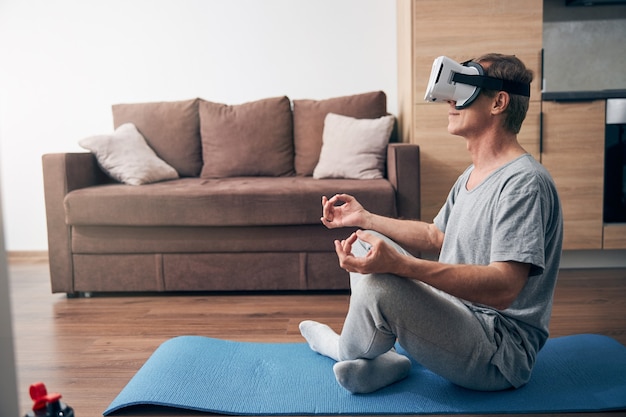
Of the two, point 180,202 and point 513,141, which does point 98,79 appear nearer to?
point 180,202

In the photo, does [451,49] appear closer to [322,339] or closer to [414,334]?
[322,339]

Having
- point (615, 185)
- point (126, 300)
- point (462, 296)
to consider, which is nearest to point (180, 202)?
point (126, 300)

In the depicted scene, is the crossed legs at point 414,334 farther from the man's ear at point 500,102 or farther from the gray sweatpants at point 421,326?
the man's ear at point 500,102

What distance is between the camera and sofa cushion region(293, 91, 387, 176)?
3.78 m

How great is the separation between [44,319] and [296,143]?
1.76m

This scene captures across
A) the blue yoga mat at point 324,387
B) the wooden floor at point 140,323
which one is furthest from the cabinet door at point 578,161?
the blue yoga mat at point 324,387

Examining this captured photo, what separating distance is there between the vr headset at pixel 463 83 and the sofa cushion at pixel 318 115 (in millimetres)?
2047

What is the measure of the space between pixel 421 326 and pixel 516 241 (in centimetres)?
31

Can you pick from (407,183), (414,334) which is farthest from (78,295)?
(414,334)

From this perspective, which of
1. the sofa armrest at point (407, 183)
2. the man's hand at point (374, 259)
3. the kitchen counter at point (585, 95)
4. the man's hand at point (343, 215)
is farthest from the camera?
the kitchen counter at point (585, 95)

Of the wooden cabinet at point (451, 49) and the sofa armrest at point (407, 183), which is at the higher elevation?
the wooden cabinet at point (451, 49)

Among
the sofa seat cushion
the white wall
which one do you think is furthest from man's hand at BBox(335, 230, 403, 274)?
the white wall

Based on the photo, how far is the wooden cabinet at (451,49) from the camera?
3.45 metres

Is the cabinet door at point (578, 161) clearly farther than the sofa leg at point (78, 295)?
Yes
